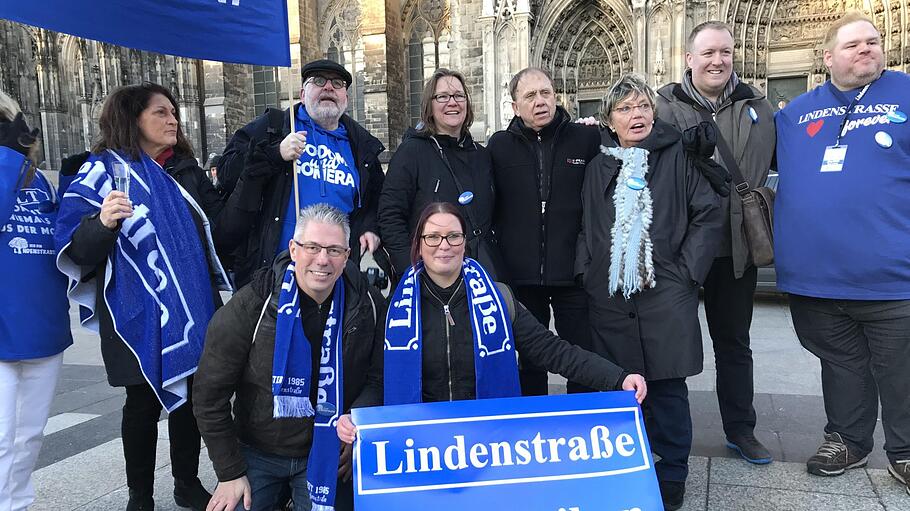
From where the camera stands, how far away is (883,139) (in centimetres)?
303

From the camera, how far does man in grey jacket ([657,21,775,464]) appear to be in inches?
131

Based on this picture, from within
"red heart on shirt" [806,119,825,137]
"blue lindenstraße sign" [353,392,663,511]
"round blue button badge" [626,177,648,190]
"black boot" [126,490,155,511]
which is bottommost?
"black boot" [126,490,155,511]

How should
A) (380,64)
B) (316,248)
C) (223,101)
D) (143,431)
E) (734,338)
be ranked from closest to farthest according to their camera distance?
1. (316,248)
2. (143,431)
3. (734,338)
4. (380,64)
5. (223,101)

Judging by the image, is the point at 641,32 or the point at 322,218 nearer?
the point at 322,218

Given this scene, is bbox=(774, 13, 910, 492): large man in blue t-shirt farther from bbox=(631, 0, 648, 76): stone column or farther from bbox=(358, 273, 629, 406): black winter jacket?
bbox=(631, 0, 648, 76): stone column

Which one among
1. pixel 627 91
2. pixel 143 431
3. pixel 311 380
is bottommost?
pixel 143 431

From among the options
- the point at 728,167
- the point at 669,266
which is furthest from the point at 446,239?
the point at 728,167

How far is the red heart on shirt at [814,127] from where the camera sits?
3.23 meters

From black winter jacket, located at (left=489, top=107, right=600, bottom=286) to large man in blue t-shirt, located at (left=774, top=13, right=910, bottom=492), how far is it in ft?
3.68

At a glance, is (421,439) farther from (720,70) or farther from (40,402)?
(720,70)

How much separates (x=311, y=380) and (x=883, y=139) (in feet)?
9.74

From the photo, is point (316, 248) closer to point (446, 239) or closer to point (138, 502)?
point (446, 239)

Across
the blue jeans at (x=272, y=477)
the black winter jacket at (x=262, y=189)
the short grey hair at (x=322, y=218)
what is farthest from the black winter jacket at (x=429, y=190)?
the blue jeans at (x=272, y=477)

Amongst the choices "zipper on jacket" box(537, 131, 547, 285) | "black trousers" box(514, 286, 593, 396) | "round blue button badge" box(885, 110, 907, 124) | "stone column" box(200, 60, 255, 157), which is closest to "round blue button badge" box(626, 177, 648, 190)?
"zipper on jacket" box(537, 131, 547, 285)
